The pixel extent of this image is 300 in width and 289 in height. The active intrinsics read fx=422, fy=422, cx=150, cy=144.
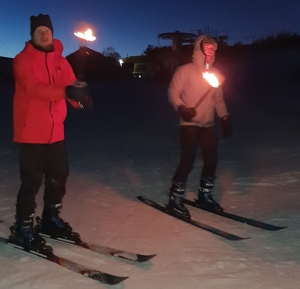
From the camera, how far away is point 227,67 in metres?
27.4

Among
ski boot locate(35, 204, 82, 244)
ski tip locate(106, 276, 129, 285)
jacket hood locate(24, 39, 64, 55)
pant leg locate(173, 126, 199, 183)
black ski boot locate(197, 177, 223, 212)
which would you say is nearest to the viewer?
ski tip locate(106, 276, 129, 285)

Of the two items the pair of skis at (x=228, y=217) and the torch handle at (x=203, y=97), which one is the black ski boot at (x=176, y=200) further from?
the torch handle at (x=203, y=97)

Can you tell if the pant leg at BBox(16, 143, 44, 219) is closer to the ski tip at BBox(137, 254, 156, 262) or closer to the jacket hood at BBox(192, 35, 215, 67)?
the ski tip at BBox(137, 254, 156, 262)

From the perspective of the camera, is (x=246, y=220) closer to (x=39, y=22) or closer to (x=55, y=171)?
(x=55, y=171)

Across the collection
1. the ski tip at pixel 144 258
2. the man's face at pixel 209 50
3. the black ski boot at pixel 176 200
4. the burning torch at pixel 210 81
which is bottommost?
the ski tip at pixel 144 258

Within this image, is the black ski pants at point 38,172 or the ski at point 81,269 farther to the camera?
the black ski pants at point 38,172

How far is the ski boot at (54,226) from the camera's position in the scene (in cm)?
355

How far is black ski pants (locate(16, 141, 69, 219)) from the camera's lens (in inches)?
125

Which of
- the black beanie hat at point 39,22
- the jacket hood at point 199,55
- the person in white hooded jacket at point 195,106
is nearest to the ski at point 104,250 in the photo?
the person in white hooded jacket at point 195,106

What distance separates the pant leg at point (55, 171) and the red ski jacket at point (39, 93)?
0.30 feet

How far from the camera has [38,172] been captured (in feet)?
10.6

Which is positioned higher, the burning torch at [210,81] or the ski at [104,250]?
the burning torch at [210,81]

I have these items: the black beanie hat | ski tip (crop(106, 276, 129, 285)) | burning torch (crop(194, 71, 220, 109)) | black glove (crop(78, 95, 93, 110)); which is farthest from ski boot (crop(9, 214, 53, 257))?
burning torch (crop(194, 71, 220, 109))

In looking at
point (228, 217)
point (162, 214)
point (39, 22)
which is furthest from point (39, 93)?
point (228, 217)
